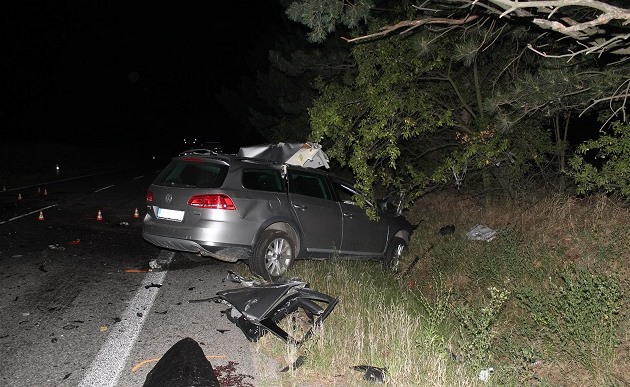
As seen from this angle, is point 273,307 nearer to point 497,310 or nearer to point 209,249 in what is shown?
point 209,249

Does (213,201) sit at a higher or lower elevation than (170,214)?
higher

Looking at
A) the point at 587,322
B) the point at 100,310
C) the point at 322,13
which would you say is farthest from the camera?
the point at 322,13

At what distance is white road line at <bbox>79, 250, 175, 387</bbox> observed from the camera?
4.39 meters

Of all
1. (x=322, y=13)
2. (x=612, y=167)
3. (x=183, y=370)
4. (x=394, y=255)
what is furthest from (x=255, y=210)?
(x=612, y=167)

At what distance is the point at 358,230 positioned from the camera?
8922 mm

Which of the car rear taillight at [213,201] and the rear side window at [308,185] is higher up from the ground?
the rear side window at [308,185]

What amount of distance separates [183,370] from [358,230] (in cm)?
506

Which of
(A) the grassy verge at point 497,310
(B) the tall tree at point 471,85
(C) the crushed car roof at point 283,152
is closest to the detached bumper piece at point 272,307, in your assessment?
(A) the grassy verge at point 497,310

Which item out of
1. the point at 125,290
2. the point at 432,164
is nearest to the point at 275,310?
the point at 125,290

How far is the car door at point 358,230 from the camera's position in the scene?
873 cm

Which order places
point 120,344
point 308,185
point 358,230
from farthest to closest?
point 358,230
point 308,185
point 120,344

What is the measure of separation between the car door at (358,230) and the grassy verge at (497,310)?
1.05 ft

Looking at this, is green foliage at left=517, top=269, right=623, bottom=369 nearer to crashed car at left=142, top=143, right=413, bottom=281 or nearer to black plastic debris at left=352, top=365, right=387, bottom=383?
black plastic debris at left=352, top=365, right=387, bottom=383

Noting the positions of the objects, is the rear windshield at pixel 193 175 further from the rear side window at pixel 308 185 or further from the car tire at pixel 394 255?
the car tire at pixel 394 255
